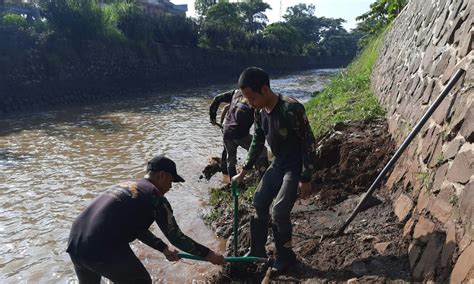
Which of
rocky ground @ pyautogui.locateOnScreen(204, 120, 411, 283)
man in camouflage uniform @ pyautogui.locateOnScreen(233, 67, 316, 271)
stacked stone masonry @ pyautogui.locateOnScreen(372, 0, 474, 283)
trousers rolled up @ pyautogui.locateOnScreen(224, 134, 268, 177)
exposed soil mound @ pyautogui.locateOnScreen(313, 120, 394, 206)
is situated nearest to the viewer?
stacked stone masonry @ pyautogui.locateOnScreen(372, 0, 474, 283)

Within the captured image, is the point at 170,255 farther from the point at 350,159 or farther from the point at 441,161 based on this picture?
the point at 350,159

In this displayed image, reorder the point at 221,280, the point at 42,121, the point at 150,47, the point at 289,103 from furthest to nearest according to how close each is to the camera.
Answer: the point at 150,47, the point at 42,121, the point at 221,280, the point at 289,103

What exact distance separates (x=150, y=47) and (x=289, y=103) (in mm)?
32242

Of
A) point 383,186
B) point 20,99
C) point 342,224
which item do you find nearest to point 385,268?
point 342,224

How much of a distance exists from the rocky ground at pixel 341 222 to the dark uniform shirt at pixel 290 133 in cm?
86

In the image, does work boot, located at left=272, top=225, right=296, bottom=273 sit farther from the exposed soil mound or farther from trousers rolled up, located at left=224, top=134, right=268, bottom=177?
trousers rolled up, located at left=224, top=134, right=268, bottom=177

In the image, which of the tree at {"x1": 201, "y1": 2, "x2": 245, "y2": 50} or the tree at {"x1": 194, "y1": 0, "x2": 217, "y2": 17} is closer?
the tree at {"x1": 201, "y1": 2, "x2": 245, "y2": 50}

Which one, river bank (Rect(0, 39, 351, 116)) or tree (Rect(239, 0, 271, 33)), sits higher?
tree (Rect(239, 0, 271, 33))

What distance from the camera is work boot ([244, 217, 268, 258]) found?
4180mm

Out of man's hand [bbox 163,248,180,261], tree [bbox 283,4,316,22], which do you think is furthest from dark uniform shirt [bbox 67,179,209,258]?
tree [bbox 283,4,316,22]

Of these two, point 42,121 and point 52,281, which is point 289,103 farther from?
point 42,121

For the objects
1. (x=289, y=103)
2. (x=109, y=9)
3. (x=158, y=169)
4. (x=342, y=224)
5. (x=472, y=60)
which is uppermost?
(x=109, y=9)

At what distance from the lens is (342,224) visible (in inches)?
177

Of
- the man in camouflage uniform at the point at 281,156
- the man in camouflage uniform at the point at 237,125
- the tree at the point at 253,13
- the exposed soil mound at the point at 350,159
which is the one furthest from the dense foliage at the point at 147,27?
the man in camouflage uniform at the point at 281,156
